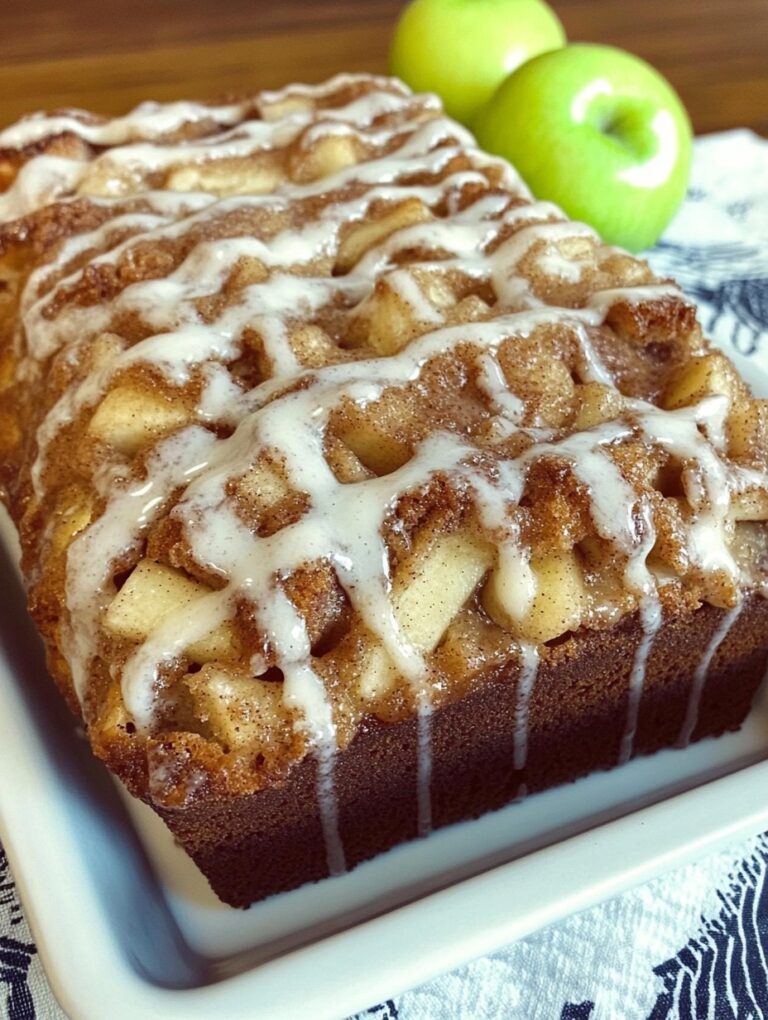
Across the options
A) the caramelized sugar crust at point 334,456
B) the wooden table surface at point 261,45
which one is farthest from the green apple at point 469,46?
the caramelized sugar crust at point 334,456

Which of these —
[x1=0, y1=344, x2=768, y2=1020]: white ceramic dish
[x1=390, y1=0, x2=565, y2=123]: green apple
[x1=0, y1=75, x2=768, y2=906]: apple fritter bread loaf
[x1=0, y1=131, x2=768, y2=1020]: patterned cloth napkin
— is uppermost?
[x1=390, y1=0, x2=565, y2=123]: green apple

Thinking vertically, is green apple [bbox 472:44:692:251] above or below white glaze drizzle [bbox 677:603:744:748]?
above

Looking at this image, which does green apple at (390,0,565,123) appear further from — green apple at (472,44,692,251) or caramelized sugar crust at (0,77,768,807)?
caramelized sugar crust at (0,77,768,807)

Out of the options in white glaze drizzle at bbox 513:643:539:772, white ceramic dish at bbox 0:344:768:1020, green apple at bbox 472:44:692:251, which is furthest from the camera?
green apple at bbox 472:44:692:251

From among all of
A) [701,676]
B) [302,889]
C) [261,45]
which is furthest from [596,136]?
[302,889]

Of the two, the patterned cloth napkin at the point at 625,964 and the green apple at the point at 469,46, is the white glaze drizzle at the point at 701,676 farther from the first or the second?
the green apple at the point at 469,46

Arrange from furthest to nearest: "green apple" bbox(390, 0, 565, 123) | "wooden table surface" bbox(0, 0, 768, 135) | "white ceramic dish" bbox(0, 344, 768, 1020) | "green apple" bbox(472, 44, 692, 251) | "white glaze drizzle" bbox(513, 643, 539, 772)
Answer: "wooden table surface" bbox(0, 0, 768, 135) → "green apple" bbox(390, 0, 565, 123) → "green apple" bbox(472, 44, 692, 251) → "white glaze drizzle" bbox(513, 643, 539, 772) → "white ceramic dish" bbox(0, 344, 768, 1020)

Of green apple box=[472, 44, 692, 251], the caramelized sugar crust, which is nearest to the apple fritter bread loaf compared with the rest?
the caramelized sugar crust
